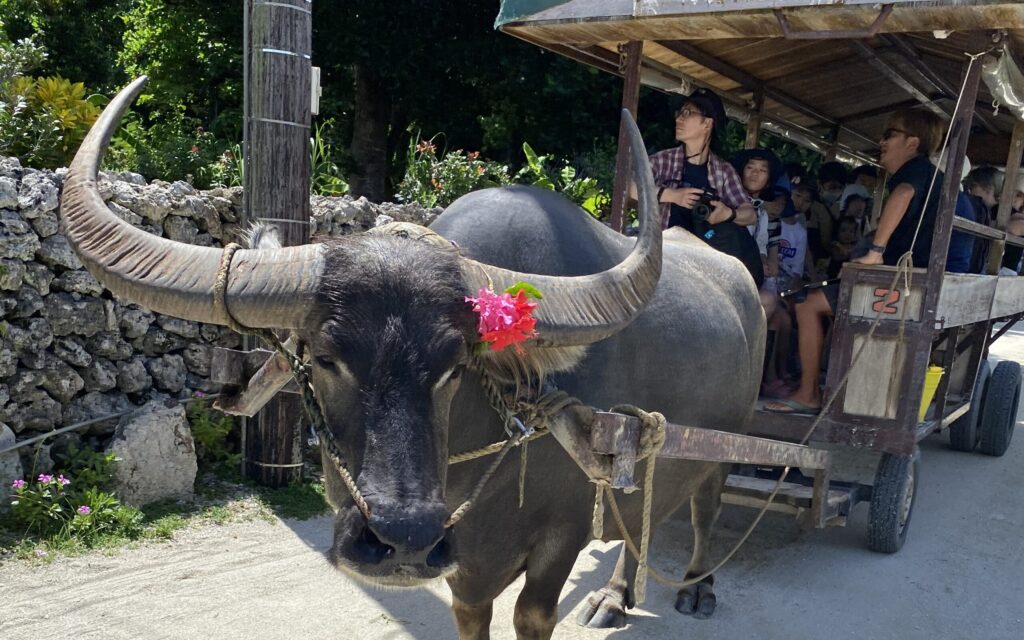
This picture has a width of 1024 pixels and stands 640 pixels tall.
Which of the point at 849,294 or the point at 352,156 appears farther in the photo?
the point at 352,156

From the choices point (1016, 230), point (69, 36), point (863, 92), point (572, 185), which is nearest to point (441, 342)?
point (863, 92)

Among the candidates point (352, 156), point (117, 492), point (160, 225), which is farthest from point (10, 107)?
point (352, 156)

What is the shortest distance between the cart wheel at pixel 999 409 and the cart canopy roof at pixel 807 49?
2.03 meters

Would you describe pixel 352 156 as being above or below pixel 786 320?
above

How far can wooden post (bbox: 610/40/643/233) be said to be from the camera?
14.9ft

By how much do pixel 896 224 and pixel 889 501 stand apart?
149 centimetres

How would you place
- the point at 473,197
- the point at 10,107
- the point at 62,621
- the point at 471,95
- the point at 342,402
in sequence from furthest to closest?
the point at 471,95, the point at 10,107, the point at 62,621, the point at 473,197, the point at 342,402

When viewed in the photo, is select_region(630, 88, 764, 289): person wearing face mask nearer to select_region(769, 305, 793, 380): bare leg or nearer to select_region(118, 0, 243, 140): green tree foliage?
select_region(769, 305, 793, 380): bare leg

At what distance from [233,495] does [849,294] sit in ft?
12.1

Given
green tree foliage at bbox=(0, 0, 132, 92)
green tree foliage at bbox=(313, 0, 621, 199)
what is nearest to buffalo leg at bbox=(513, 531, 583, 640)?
green tree foliage at bbox=(313, 0, 621, 199)

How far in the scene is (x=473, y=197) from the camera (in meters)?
2.80

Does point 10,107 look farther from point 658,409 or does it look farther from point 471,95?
point 471,95

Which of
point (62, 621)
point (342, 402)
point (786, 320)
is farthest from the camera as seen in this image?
point (786, 320)

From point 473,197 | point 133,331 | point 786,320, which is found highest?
point 473,197
